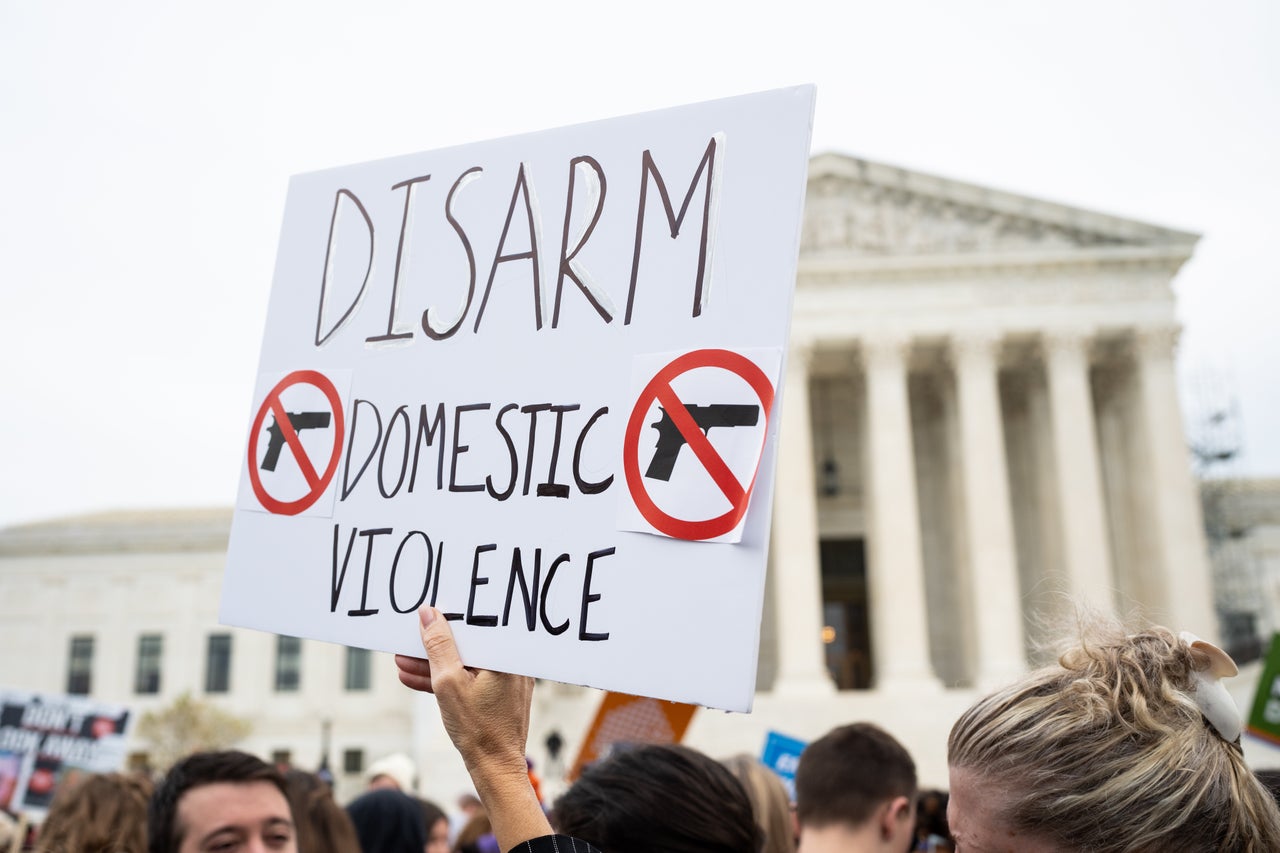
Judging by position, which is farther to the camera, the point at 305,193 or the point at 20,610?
the point at 20,610

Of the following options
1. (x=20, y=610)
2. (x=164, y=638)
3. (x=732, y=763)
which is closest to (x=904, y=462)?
(x=732, y=763)

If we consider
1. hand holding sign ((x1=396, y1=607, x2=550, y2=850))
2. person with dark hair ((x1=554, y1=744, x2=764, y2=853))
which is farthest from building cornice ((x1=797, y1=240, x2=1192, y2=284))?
hand holding sign ((x1=396, y1=607, x2=550, y2=850))

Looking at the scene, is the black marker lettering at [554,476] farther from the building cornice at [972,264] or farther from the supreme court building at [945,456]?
the building cornice at [972,264]

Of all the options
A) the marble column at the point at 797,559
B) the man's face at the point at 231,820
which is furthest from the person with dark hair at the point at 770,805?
the marble column at the point at 797,559

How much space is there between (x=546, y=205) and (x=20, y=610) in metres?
62.4

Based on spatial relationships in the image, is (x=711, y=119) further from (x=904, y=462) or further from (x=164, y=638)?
(x=164, y=638)

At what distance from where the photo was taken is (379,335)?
339 cm

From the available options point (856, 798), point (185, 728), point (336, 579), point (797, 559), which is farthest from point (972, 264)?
point (185, 728)

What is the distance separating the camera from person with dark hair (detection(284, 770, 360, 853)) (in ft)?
17.4

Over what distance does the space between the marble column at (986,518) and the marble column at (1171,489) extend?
4.57 metres

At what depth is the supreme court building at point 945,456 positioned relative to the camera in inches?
1342

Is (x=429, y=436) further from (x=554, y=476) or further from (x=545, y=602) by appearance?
(x=545, y=602)

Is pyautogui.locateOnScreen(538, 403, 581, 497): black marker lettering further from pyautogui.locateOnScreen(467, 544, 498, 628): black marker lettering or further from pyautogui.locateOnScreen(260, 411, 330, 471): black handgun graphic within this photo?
pyautogui.locateOnScreen(260, 411, 330, 471): black handgun graphic

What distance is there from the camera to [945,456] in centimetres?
4009
